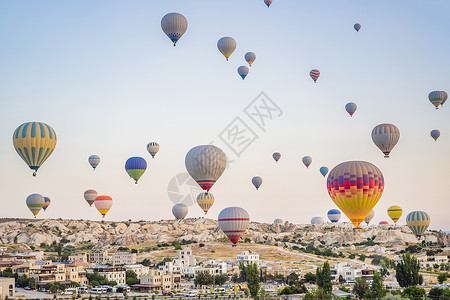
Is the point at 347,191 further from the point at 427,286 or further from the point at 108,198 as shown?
the point at 108,198

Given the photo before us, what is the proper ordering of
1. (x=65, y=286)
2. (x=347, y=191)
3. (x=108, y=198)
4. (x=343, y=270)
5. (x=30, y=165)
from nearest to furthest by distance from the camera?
(x=347, y=191)
(x=30, y=165)
(x=65, y=286)
(x=343, y=270)
(x=108, y=198)

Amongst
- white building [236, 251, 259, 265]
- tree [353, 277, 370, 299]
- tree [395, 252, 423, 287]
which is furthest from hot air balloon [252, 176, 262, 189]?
tree [353, 277, 370, 299]

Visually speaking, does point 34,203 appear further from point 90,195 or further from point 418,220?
point 418,220

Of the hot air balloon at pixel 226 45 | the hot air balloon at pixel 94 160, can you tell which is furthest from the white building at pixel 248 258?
the hot air balloon at pixel 226 45

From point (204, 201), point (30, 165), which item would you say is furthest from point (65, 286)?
point (204, 201)

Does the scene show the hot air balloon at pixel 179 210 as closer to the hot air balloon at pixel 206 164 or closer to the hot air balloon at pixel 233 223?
the hot air balloon at pixel 233 223

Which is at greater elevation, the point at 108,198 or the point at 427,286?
the point at 108,198
